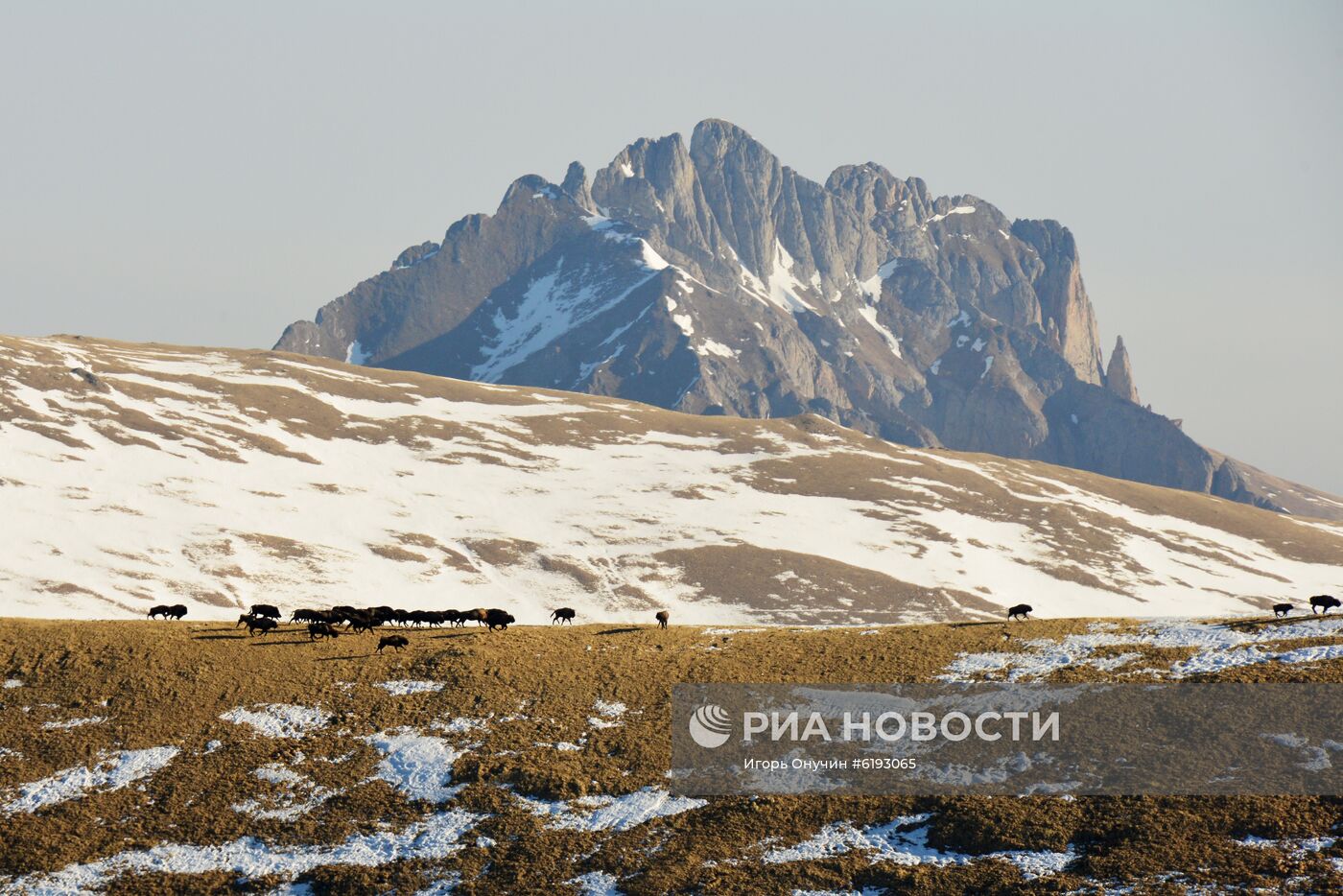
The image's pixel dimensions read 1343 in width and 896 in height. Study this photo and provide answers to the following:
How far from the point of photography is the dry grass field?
139 ft

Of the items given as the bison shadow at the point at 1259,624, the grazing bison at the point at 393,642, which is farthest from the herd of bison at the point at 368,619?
the bison shadow at the point at 1259,624

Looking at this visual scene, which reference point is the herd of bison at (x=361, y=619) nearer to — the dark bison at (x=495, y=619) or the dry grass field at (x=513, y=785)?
the dark bison at (x=495, y=619)

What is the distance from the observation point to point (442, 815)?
152 feet

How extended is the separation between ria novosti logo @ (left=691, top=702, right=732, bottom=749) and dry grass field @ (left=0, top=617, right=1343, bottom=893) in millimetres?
1324

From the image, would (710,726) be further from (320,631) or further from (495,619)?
(320,631)

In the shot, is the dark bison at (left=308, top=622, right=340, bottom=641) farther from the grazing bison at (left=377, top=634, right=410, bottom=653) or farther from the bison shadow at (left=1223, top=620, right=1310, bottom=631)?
the bison shadow at (left=1223, top=620, right=1310, bottom=631)

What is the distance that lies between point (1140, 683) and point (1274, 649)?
7.08 metres

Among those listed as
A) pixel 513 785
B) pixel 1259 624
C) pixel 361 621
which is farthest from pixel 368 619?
pixel 1259 624

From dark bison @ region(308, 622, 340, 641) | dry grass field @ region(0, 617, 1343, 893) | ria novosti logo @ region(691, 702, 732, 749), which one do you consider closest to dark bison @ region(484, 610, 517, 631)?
dry grass field @ region(0, 617, 1343, 893)

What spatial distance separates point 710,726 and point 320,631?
19.7 meters

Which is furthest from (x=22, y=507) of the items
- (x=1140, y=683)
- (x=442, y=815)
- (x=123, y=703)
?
(x=1140, y=683)

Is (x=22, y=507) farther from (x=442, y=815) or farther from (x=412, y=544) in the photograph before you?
(x=442, y=815)

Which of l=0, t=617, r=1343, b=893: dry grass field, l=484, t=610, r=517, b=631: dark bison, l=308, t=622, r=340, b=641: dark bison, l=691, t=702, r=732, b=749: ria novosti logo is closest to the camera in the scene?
l=0, t=617, r=1343, b=893: dry grass field

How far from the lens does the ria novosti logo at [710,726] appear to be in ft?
166
